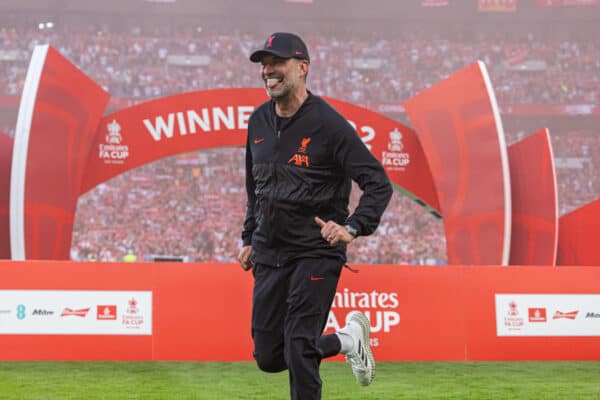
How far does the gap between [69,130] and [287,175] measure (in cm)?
760

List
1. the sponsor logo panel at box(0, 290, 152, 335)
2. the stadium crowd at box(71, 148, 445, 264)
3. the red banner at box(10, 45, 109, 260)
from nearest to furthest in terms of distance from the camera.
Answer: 1. the sponsor logo panel at box(0, 290, 152, 335)
2. the red banner at box(10, 45, 109, 260)
3. the stadium crowd at box(71, 148, 445, 264)

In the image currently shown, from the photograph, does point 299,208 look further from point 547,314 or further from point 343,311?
point 547,314

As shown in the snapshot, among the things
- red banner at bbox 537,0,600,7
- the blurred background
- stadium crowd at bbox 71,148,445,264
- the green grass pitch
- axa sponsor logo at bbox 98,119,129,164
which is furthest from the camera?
red banner at bbox 537,0,600,7

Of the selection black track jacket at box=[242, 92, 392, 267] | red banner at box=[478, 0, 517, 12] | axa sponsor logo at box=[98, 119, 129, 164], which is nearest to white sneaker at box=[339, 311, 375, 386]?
black track jacket at box=[242, 92, 392, 267]

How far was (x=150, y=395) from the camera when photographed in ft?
19.5

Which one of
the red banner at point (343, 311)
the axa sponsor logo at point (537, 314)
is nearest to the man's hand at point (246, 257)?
the red banner at point (343, 311)

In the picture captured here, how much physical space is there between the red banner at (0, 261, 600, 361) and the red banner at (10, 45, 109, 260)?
243cm

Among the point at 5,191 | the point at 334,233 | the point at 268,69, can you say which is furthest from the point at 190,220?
the point at 334,233

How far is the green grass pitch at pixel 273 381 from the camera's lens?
6.06 m

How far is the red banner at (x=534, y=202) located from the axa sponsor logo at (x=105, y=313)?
5886 mm

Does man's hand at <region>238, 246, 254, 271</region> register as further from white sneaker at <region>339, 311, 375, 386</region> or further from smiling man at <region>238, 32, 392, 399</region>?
white sneaker at <region>339, 311, 375, 386</region>

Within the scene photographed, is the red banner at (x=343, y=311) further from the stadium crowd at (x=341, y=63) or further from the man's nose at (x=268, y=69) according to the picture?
the stadium crowd at (x=341, y=63)

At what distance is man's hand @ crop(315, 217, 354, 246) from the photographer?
3635mm

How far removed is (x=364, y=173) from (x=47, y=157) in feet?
25.3
